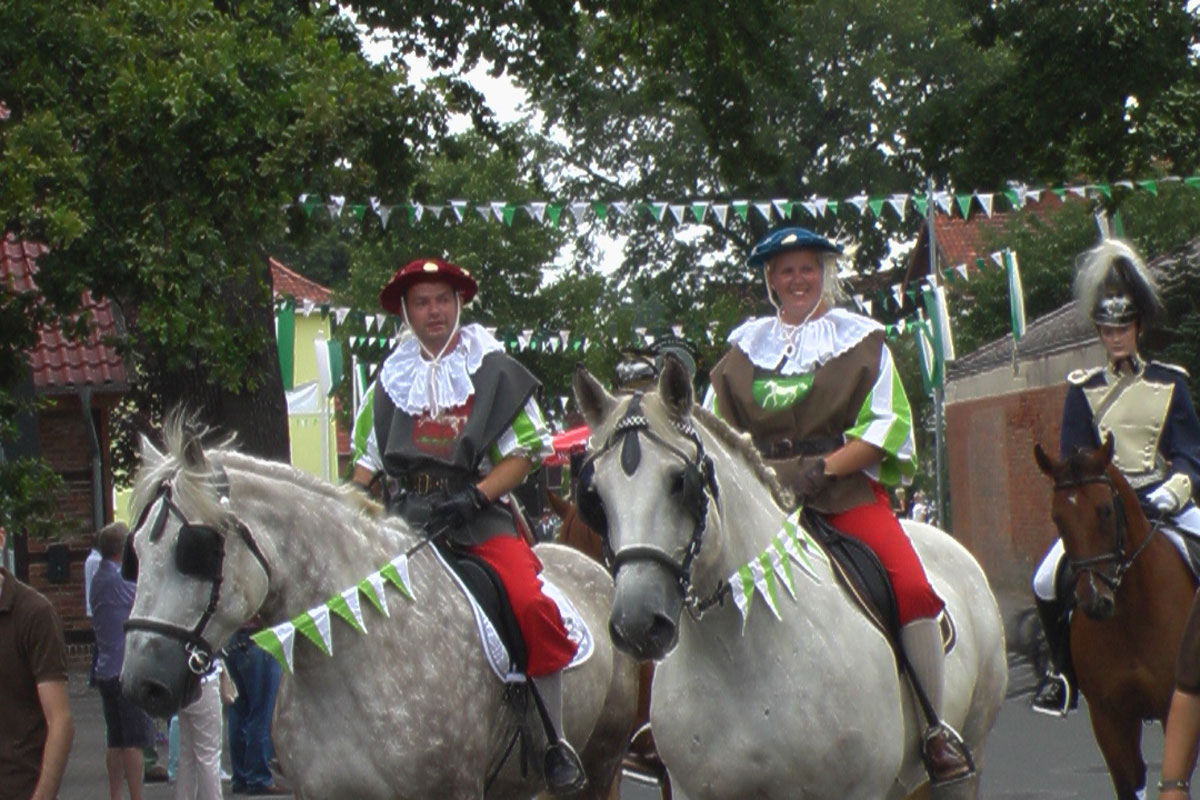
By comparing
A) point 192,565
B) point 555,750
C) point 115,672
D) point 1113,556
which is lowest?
point 115,672

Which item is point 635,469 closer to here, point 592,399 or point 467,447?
point 592,399

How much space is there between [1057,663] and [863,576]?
3.69 metres

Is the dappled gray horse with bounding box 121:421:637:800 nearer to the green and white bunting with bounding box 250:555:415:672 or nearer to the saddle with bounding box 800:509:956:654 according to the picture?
the green and white bunting with bounding box 250:555:415:672

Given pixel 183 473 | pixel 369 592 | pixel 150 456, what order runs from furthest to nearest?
pixel 369 592, pixel 150 456, pixel 183 473

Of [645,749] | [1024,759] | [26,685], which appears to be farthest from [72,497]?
[26,685]

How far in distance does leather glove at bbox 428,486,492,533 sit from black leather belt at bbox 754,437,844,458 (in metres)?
1.11

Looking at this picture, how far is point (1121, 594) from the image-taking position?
969cm

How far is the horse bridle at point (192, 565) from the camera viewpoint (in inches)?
245

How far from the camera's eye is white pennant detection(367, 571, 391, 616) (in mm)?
6973

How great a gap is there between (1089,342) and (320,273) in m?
58.4

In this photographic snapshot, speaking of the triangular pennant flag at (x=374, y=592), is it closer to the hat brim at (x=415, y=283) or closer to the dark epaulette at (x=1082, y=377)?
the hat brim at (x=415, y=283)

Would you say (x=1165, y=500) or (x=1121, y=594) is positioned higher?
(x=1165, y=500)

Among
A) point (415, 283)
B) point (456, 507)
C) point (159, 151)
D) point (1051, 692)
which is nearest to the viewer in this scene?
point (456, 507)

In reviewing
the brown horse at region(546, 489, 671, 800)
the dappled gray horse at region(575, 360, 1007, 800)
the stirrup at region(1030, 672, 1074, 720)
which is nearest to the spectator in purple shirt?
the brown horse at region(546, 489, 671, 800)
